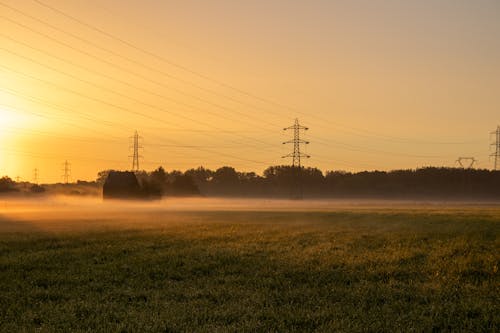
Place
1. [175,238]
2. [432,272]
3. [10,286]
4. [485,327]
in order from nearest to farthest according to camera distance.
Result: 1. [485,327]
2. [10,286]
3. [432,272]
4. [175,238]

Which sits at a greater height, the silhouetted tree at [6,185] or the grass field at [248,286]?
the silhouetted tree at [6,185]

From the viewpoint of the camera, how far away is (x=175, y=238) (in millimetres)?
24703

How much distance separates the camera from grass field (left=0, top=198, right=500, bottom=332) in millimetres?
9781

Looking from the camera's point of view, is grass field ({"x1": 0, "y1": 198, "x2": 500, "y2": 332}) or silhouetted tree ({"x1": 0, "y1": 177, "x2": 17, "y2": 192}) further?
silhouetted tree ({"x1": 0, "y1": 177, "x2": 17, "y2": 192})

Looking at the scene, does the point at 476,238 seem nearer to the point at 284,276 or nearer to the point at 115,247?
the point at 284,276

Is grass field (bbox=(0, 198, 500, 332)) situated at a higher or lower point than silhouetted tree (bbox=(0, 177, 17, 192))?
lower

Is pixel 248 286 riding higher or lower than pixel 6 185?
lower

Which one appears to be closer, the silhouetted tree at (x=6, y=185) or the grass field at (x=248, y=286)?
the grass field at (x=248, y=286)

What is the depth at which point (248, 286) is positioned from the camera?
1303 cm

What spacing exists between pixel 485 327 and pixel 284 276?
19.8ft

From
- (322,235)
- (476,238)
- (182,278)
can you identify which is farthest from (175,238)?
(476,238)

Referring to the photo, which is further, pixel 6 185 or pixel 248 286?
pixel 6 185

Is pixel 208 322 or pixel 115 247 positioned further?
pixel 115 247

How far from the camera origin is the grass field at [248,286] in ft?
32.1
